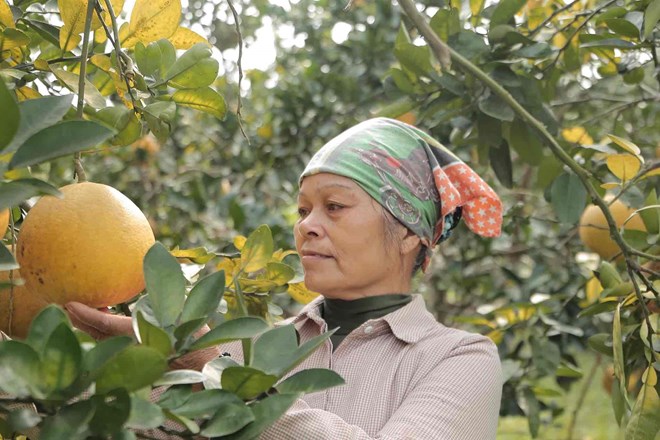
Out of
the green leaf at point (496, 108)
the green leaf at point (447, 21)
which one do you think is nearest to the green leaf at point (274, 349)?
the green leaf at point (496, 108)

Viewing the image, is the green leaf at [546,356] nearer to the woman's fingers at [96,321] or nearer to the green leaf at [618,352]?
the green leaf at [618,352]

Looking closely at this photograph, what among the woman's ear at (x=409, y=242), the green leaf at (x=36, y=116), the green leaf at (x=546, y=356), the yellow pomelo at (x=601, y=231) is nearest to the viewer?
the green leaf at (x=36, y=116)

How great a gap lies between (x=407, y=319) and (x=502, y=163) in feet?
2.47

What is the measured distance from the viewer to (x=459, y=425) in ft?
4.92

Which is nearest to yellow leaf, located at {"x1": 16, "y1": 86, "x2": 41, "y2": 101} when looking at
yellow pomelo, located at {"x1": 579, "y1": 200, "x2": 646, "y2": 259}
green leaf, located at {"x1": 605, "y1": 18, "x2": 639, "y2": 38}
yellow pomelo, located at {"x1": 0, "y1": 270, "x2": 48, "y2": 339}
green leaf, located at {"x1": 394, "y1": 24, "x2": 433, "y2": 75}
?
yellow pomelo, located at {"x1": 0, "y1": 270, "x2": 48, "y2": 339}

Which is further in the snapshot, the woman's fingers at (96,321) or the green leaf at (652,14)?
the green leaf at (652,14)

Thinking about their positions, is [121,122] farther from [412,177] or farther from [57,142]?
[412,177]

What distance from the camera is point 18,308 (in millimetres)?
1188

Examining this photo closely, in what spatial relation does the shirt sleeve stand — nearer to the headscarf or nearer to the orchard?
the orchard

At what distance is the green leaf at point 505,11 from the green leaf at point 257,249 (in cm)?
93

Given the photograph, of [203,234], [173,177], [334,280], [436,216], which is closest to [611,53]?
[436,216]

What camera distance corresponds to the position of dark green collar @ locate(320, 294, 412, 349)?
1728mm

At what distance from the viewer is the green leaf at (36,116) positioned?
0.84m

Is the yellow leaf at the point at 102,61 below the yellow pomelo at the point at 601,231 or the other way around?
the other way around
